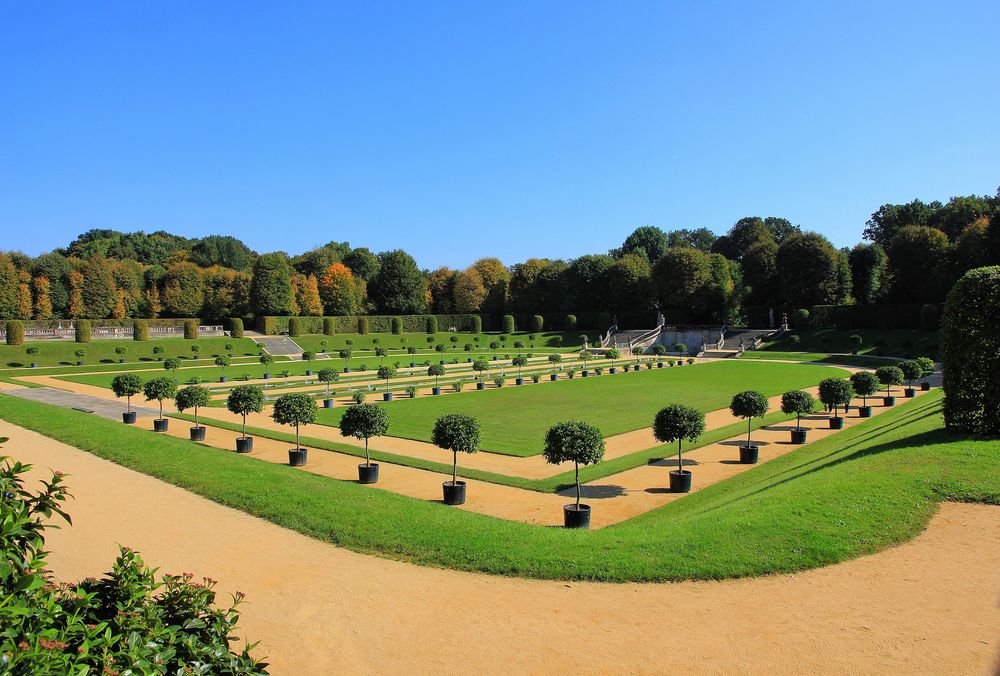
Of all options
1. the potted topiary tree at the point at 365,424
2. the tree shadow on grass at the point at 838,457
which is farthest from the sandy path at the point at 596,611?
the potted topiary tree at the point at 365,424

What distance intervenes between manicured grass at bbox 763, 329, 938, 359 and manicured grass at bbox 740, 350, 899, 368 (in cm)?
172

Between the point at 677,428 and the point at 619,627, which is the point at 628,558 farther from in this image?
the point at 677,428

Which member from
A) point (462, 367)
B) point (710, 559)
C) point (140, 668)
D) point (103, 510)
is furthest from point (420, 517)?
point (462, 367)

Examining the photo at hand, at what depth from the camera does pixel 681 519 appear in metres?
11.6

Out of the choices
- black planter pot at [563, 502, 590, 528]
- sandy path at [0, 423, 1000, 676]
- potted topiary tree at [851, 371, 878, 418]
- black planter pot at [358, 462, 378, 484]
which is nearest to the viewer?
sandy path at [0, 423, 1000, 676]

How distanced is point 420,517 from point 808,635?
6185 millimetres

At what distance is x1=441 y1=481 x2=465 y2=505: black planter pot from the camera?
551 inches

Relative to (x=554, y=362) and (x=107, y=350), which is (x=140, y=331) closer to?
(x=107, y=350)

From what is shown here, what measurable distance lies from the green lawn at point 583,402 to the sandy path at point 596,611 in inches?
459

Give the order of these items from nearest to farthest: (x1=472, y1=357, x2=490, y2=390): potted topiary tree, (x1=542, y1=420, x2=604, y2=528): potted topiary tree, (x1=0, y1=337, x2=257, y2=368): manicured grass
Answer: (x1=542, y1=420, x2=604, y2=528): potted topiary tree < (x1=472, y1=357, x2=490, y2=390): potted topiary tree < (x1=0, y1=337, x2=257, y2=368): manicured grass

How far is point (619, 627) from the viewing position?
673 cm

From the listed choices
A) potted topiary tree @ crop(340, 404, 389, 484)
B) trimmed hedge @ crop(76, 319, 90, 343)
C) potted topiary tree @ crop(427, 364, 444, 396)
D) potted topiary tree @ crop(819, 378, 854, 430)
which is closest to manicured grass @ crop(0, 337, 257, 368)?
trimmed hedge @ crop(76, 319, 90, 343)

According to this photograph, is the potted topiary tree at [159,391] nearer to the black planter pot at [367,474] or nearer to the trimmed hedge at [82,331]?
the black planter pot at [367,474]

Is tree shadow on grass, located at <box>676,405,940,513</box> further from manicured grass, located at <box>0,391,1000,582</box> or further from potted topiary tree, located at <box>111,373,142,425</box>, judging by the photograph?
potted topiary tree, located at <box>111,373,142,425</box>
